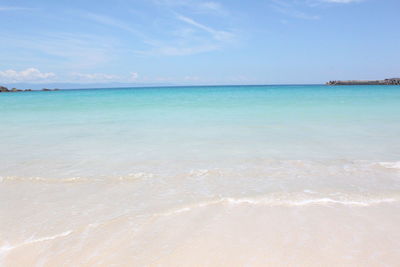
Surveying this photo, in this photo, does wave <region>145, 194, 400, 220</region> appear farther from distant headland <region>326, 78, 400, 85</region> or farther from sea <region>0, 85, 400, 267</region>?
distant headland <region>326, 78, 400, 85</region>

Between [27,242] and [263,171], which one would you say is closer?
[27,242]

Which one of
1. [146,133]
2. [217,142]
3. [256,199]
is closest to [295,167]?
[256,199]

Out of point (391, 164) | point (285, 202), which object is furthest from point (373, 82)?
point (285, 202)

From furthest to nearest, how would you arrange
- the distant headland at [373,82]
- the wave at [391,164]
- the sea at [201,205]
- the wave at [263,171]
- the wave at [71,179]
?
the distant headland at [373,82] → the wave at [391,164] → the wave at [263,171] → the wave at [71,179] → the sea at [201,205]

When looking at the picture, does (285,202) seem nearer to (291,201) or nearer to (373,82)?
(291,201)

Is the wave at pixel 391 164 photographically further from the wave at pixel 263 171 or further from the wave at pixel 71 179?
the wave at pixel 71 179

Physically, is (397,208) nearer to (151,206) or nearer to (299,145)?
(151,206)

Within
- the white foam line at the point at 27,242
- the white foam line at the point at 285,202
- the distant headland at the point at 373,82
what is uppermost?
the distant headland at the point at 373,82

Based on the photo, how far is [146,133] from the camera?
936cm

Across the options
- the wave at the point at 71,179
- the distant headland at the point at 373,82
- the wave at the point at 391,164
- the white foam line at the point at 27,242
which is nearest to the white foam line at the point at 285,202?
the white foam line at the point at 27,242

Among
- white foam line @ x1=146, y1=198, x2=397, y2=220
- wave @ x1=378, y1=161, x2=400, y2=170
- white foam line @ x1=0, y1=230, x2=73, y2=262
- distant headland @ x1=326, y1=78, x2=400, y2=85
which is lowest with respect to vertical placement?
white foam line @ x1=0, y1=230, x2=73, y2=262

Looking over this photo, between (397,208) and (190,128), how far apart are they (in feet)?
24.6

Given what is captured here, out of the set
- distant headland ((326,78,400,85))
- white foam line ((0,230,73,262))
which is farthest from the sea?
distant headland ((326,78,400,85))

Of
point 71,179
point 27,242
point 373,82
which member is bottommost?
point 27,242
